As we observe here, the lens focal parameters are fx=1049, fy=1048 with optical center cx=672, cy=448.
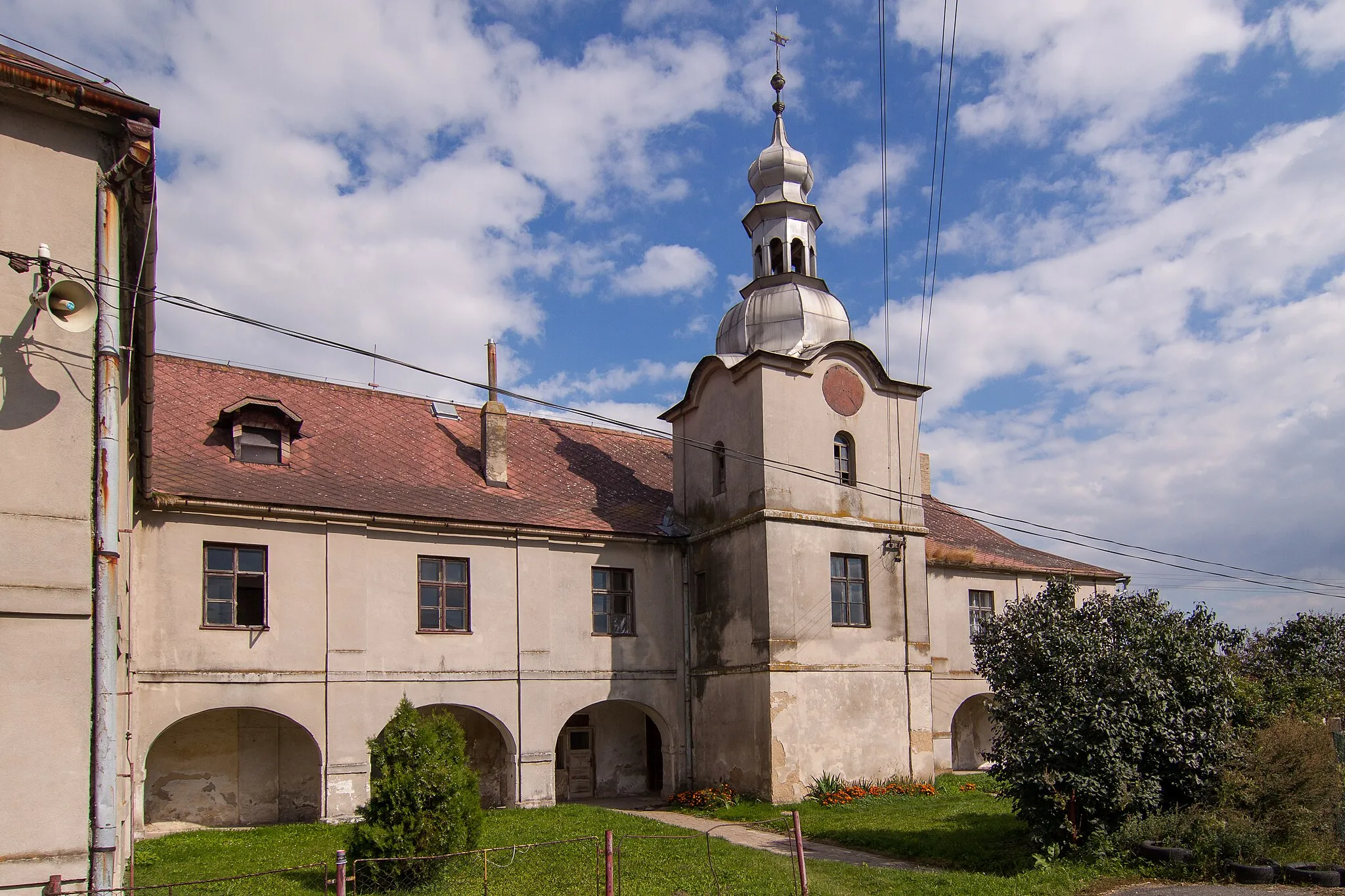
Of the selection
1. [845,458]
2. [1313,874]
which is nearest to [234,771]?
[845,458]

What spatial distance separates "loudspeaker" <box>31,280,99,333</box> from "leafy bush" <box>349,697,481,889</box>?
6.44 metres

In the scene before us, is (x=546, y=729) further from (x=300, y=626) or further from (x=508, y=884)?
(x=508, y=884)

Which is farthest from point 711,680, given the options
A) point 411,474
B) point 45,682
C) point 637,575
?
point 45,682

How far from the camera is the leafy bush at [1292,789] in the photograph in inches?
545

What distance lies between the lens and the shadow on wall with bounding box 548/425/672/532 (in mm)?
24500

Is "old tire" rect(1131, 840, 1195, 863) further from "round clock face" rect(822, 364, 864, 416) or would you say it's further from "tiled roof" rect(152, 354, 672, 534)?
"tiled roof" rect(152, 354, 672, 534)

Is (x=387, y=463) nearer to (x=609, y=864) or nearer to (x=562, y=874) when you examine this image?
(x=562, y=874)

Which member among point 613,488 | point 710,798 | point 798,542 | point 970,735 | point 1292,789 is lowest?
point 710,798

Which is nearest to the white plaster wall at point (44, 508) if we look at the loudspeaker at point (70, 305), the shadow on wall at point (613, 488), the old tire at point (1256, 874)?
the loudspeaker at point (70, 305)

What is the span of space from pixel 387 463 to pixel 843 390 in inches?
402

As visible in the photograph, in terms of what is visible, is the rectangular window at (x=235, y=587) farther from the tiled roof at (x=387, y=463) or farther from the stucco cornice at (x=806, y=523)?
the stucco cornice at (x=806, y=523)

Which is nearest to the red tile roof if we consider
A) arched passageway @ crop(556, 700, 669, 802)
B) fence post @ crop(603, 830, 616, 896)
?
arched passageway @ crop(556, 700, 669, 802)

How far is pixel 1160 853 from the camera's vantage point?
44.7 ft

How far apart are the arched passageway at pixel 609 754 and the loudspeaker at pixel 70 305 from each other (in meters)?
16.3
